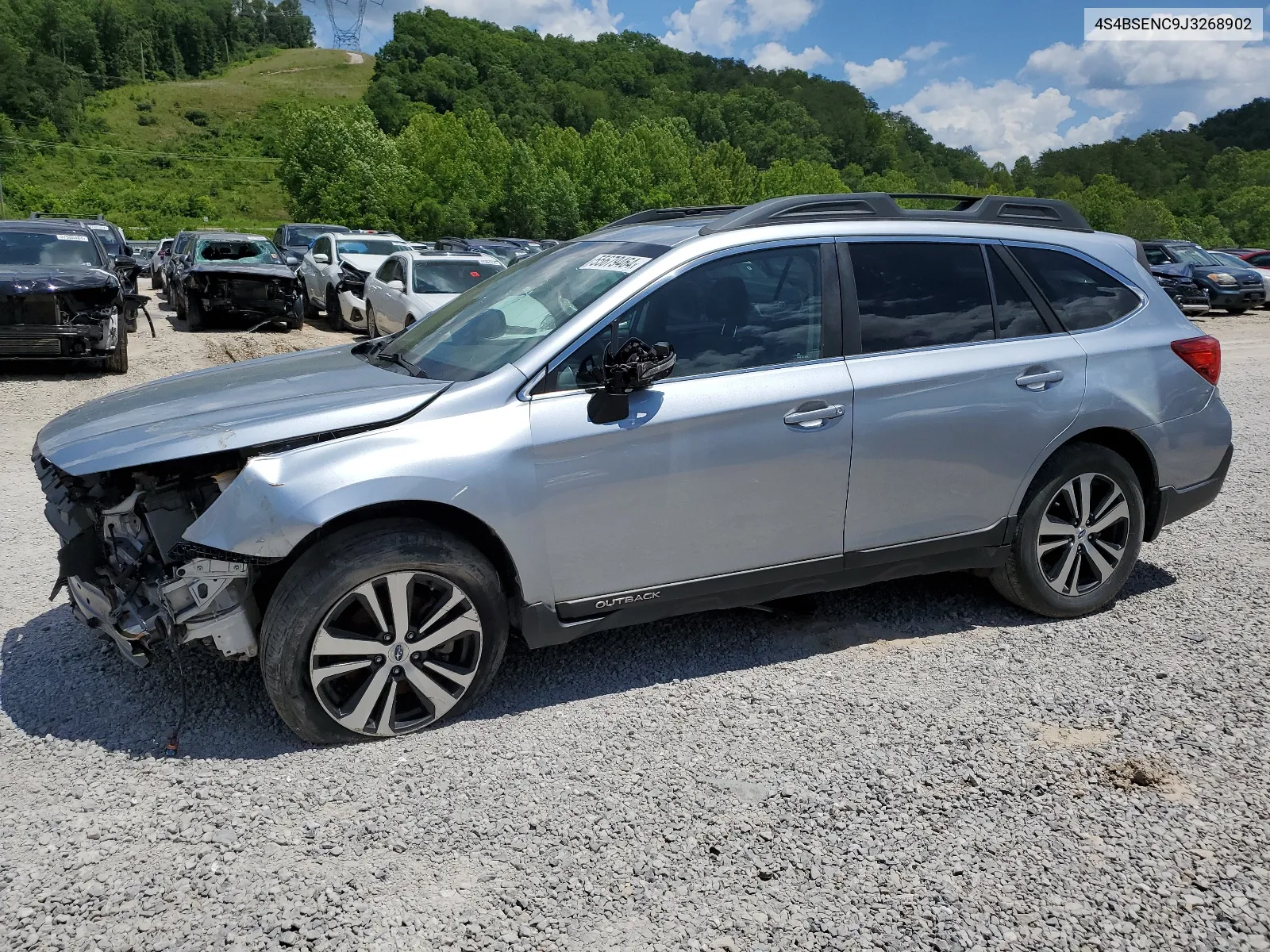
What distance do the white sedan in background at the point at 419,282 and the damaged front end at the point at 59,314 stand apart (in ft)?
11.4

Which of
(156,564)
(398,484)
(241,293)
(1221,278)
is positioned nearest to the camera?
(398,484)

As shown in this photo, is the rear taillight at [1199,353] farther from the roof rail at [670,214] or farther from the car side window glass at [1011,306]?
the roof rail at [670,214]

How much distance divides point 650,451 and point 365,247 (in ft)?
58.4

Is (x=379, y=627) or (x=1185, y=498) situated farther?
(x=1185, y=498)

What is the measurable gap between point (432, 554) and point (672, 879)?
4.37 feet

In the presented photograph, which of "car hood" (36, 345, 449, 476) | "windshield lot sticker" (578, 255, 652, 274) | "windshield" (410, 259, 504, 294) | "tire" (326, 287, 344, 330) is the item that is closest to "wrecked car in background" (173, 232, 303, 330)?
"tire" (326, 287, 344, 330)

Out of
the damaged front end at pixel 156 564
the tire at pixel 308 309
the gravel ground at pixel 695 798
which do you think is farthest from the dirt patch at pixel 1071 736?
the tire at pixel 308 309

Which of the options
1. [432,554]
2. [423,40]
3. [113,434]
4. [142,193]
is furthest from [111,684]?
[423,40]

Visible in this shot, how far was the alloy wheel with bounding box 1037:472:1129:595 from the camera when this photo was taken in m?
4.62

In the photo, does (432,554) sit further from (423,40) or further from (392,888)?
(423,40)

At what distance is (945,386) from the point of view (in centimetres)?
426

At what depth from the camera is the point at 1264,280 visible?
2575 cm

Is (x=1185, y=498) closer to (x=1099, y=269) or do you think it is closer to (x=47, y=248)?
(x=1099, y=269)

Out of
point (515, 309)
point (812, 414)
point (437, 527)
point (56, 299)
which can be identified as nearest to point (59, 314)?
point (56, 299)
